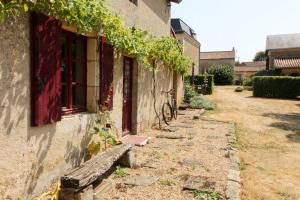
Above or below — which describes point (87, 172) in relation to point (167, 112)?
below

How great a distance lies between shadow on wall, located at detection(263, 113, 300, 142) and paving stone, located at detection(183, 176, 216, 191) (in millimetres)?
5534

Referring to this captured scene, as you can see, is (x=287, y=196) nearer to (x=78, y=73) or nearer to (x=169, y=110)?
(x=78, y=73)

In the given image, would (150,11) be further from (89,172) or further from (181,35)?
(181,35)

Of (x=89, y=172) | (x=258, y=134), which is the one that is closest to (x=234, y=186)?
(x=89, y=172)

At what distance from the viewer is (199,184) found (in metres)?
5.05

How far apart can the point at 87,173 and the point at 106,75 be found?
2.76m

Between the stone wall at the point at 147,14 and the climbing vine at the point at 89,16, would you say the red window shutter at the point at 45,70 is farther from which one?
the stone wall at the point at 147,14

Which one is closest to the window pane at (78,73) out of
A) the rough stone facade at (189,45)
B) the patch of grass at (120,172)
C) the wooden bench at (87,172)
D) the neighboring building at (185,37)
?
the wooden bench at (87,172)

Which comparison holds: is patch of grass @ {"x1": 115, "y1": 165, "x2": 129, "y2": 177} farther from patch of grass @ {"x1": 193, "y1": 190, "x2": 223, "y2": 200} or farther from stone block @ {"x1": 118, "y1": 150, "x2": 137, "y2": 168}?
patch of grass @ {"x1": 193, "y1": 190, "x2": 223, "y2": 200}

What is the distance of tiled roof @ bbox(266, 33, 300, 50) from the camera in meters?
41.7

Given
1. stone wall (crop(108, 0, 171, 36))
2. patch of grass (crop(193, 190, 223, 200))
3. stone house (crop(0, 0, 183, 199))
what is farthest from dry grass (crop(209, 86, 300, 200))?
stone wall (crop(108, 0, 171, 36))

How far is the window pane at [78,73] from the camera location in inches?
225

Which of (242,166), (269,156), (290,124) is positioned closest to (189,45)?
(290,124)

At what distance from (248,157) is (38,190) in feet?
16.4
